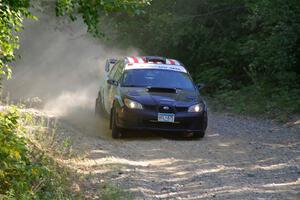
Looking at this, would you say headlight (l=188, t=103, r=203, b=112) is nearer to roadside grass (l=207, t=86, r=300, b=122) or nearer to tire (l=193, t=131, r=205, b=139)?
tire (l=193, t=131, r=205, b=139)

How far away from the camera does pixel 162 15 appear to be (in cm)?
2517

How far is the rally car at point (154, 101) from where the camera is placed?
45.4 ft

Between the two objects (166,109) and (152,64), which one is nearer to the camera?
(166,109)

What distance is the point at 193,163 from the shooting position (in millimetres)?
11422

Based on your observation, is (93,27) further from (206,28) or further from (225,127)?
(206,28)

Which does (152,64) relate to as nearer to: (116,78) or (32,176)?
(116,78)

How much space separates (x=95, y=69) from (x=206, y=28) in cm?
814

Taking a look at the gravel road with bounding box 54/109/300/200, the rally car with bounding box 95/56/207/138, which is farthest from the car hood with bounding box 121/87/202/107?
the gravel road with bounding box 54/109/300/200

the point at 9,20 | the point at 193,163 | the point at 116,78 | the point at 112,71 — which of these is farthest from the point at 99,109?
the point at 9,20

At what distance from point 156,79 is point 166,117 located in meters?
1.51

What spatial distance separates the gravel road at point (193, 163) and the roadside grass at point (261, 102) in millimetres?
2645

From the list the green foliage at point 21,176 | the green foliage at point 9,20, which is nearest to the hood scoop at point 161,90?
the green foliage at point 9,20

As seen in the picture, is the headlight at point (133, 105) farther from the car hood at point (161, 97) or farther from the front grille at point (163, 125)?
the front grille at point (163, 125)

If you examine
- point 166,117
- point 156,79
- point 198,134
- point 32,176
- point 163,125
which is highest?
point 156,79
